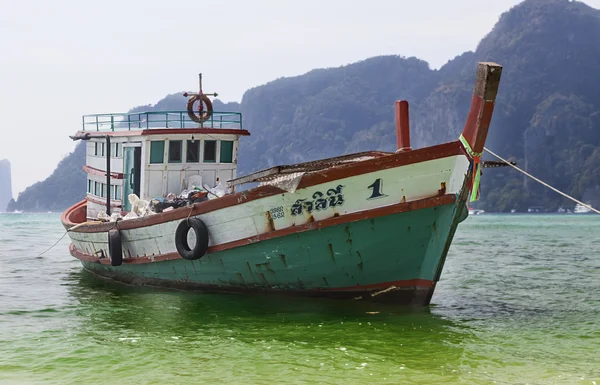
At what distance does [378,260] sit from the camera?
11.4m

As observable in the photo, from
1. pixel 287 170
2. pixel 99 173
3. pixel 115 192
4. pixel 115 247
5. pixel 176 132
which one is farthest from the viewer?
pixel 99 173

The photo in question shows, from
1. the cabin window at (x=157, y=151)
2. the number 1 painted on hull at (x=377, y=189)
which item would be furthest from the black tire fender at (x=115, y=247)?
the number 1 painted on hull at (x=377, y=189)

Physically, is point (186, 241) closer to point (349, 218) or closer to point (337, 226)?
point (337, 226)

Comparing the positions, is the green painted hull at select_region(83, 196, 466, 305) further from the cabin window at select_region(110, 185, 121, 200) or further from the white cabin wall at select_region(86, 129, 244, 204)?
the cabin window at select_region(110, 185, 121, 200)

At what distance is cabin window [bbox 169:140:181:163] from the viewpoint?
15891 millimetres

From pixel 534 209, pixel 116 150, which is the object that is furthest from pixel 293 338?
pixel 534 209

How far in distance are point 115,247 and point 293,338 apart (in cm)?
Result: 622

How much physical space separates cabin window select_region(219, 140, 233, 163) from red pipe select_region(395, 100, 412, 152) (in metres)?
5.67

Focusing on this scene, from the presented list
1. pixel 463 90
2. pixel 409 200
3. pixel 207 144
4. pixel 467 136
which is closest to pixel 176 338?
pixel 409 200

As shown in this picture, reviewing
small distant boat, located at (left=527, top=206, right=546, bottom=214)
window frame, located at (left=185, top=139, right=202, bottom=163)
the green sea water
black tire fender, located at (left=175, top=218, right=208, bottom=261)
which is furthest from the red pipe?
small distant boat, located at (left=527, top=206, right=546, bottom=214)

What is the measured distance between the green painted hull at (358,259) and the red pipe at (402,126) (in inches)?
58.2

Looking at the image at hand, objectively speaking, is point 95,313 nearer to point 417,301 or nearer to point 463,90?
point 417,301

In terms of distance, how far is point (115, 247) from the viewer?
577 inches

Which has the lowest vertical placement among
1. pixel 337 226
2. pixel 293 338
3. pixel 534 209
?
pixel 534 209
